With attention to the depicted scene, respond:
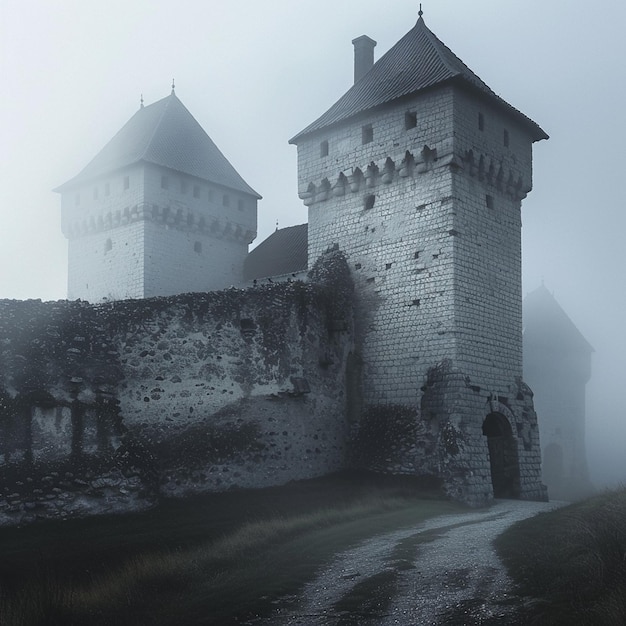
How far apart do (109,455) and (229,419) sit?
11.3 feet

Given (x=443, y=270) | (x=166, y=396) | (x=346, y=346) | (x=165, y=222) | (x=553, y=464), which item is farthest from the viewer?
(x=553, y=464)

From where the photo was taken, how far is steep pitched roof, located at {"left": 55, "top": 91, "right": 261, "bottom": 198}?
33656 millimetres

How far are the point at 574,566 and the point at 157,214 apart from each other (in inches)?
1004

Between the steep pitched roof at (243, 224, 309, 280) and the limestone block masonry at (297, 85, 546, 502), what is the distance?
232 inches

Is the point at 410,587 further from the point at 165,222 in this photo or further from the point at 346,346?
the point at 165,222

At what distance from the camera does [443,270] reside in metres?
22.0

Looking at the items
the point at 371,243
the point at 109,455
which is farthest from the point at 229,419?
the point at 371,243

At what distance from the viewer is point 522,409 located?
23719 millimetres

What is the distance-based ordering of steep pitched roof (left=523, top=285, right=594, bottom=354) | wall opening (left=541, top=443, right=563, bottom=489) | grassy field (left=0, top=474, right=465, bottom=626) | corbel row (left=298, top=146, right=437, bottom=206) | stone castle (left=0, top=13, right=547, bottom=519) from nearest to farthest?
1. grassy field (left=0, top=474, right=465, bottom=626)
2. stone castle (left=0, top=13, right=547, bottom=519)
3. corbel row (left=298, top=146, right=437, bottom=206)
4. wall opening (left=541, top=443, right=563, bottom=489)
5. steep pitched roof (left=523, top=285, right=594, bottom=354)

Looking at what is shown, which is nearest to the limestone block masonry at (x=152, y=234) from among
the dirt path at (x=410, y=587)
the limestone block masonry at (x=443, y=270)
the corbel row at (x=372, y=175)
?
the corbel row at (x=372, y=175)

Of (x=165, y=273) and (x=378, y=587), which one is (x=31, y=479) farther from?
(x=165, y=273)

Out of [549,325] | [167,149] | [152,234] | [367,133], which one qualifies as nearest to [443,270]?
[367,133]

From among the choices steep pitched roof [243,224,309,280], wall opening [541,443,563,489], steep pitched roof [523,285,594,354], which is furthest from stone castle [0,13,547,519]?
steep pitched roof [523,285,594,354]

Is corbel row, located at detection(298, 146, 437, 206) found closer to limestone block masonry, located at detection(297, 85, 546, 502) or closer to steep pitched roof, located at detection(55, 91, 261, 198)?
limestone block masonry, located at detection(297, 85, 546, 502)
